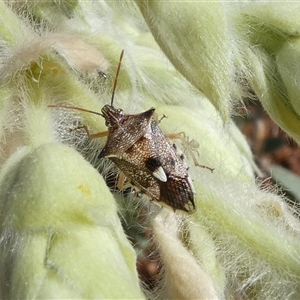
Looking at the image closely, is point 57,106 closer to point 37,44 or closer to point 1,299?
point 37,44

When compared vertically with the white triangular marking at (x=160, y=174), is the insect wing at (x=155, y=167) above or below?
above

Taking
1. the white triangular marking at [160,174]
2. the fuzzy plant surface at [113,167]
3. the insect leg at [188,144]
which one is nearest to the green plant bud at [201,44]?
the fuzzy plant surface at [113,167]

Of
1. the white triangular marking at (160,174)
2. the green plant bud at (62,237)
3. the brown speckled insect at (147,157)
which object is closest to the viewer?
the green plant bud at (62,237)

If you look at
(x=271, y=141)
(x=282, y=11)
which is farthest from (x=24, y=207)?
(x=271, y=141)

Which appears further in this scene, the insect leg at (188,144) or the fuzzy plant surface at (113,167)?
the insect leg at (188,144)

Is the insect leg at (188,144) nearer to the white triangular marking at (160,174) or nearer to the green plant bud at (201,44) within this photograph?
the white triangular marking at (160,174)

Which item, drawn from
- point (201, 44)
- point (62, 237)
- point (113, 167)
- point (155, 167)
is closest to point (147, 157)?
point (155, 167)

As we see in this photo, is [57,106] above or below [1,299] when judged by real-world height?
above
